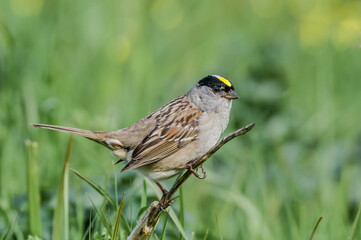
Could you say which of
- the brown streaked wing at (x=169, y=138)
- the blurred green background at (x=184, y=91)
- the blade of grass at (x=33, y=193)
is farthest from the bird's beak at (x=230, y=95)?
the blade of grass at (x=33, y=193)

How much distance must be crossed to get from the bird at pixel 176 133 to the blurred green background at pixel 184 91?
A: 0.24 m

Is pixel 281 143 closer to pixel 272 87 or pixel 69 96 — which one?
pixel 272 87

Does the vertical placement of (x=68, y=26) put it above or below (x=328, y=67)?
above

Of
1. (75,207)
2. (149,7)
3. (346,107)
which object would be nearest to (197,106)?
(75,207)

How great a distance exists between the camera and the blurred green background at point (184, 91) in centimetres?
412

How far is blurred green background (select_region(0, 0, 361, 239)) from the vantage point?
4.12m

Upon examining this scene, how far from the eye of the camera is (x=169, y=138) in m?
3.82

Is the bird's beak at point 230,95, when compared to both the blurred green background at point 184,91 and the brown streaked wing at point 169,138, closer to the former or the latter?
the brown streaked wing at point 169,138

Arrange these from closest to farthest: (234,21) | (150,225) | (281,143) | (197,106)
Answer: (150,225)
(197,106)
(281,143)
(234,21)

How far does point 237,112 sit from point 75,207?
7.08 feet

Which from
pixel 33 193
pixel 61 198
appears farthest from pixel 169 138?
pixel 61 198

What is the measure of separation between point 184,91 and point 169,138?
2422 mm

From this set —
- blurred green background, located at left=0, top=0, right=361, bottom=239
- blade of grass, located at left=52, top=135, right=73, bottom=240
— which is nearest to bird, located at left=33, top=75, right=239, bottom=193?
blurred green background, located at left=0, top=0, right=361, bottom=239

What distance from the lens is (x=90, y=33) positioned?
6.66 m
